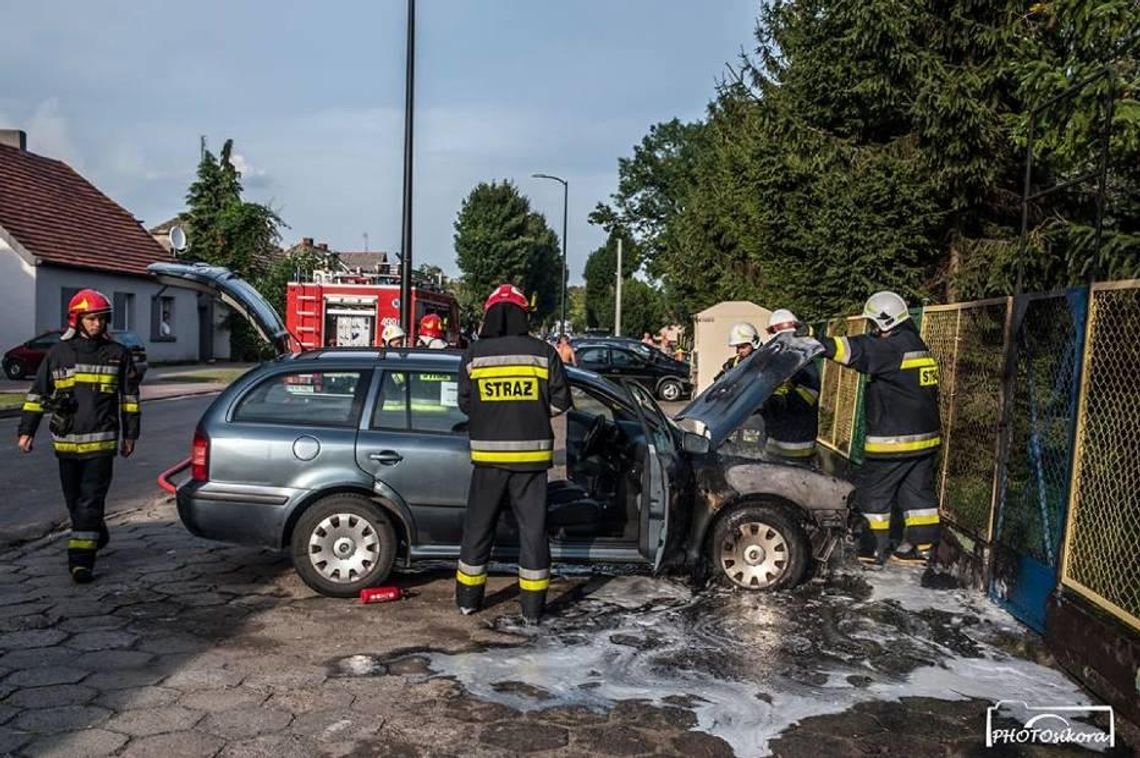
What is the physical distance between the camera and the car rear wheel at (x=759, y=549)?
20.0 feet

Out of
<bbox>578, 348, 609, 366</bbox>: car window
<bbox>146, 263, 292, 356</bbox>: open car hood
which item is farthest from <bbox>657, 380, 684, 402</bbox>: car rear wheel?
<bbox>146, 263, 292, 356</bbox>: open car hood

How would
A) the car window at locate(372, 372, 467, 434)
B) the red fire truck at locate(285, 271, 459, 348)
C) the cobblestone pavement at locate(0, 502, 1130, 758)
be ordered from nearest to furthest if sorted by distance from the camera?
the cobblestone pavement at locate(0, 502, 1130, 758), the car window at locate(372, 372, 467, 434), the red fire truck at locate(285, 271, 459, 348)

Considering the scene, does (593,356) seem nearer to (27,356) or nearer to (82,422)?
(27,356)

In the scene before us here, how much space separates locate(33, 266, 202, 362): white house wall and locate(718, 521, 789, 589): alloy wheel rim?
2138 centimetres

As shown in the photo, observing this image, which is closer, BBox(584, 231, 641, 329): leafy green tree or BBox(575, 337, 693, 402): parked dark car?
BBox(575, 337, 693, 402): parked dark car

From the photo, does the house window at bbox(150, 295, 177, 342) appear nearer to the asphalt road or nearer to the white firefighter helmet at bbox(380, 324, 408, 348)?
the asphalt road

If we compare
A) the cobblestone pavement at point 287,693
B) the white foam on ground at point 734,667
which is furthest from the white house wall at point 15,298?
the white foam on ground at point 734,667

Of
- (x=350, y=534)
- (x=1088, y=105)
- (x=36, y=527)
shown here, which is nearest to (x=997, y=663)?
(x=350, y=534)

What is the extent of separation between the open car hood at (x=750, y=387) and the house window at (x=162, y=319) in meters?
29.4

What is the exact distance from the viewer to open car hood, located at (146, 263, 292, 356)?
8781 millimetres

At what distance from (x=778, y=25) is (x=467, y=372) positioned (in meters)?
11.9

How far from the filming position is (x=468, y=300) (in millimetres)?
58531

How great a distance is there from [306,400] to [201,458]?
0.71 m

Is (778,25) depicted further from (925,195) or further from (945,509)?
(945,509)
